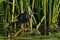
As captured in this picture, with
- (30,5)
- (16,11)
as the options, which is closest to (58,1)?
(30,5)

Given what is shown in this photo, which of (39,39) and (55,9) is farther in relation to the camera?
(55,9)

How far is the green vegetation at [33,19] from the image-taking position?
3008 mm

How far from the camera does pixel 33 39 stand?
9.34 feet

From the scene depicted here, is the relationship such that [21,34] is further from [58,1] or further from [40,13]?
[58,1]

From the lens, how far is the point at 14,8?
3145 millimetres

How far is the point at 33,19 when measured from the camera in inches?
125

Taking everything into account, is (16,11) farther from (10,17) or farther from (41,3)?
(41,3)

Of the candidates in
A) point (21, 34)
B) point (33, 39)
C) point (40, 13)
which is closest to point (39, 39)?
point (33, 39)

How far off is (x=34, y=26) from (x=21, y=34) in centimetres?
25

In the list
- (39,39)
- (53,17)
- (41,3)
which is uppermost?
(41,3)

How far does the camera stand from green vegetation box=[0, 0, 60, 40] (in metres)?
3.01

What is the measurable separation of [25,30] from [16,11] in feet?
0.94

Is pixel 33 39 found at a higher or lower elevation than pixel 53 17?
lower

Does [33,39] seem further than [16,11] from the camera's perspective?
No
